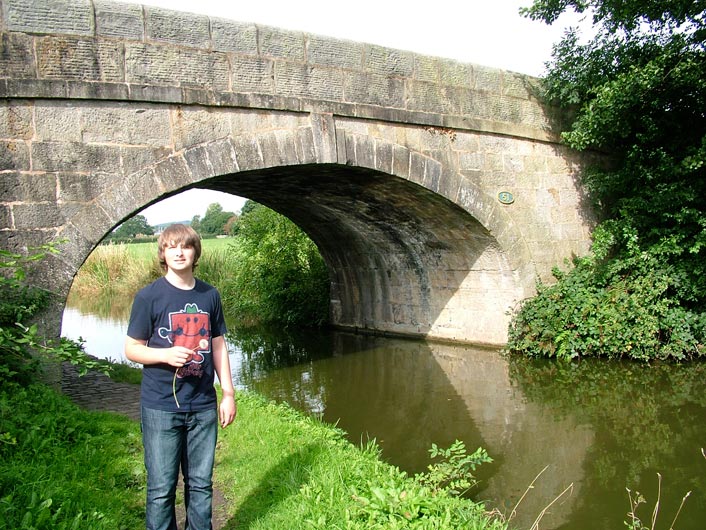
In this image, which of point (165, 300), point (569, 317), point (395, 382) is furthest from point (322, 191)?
point (165, 300)

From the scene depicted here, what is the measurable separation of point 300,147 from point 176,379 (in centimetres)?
428

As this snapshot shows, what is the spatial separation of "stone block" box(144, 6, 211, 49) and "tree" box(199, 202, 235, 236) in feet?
200

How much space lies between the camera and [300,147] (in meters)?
6.50

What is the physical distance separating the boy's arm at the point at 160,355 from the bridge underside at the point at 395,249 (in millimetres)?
4559

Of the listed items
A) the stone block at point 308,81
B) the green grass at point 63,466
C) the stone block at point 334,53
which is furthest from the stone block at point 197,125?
the green grass at point 63,466

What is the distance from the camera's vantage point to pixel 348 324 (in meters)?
12.1

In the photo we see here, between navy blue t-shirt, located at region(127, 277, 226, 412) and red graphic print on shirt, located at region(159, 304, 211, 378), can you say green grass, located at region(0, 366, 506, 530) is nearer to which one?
navy blue t-shirt, located at region(127, 277, 226, 412)

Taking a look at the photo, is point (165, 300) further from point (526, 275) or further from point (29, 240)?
point (526, 275)

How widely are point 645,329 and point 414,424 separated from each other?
349 cm

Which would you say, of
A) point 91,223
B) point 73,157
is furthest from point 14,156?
point 91,223

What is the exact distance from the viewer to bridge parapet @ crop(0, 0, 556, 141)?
5.16 m

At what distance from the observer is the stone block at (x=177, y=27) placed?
5660mm

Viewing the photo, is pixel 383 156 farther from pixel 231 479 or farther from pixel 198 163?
pixel 231 479

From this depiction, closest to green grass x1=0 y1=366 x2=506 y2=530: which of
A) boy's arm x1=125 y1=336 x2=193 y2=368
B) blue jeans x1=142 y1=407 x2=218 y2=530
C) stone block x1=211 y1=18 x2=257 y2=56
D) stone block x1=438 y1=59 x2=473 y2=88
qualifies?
blue jeans x1=142 y1=407 x2=218 y2=530
